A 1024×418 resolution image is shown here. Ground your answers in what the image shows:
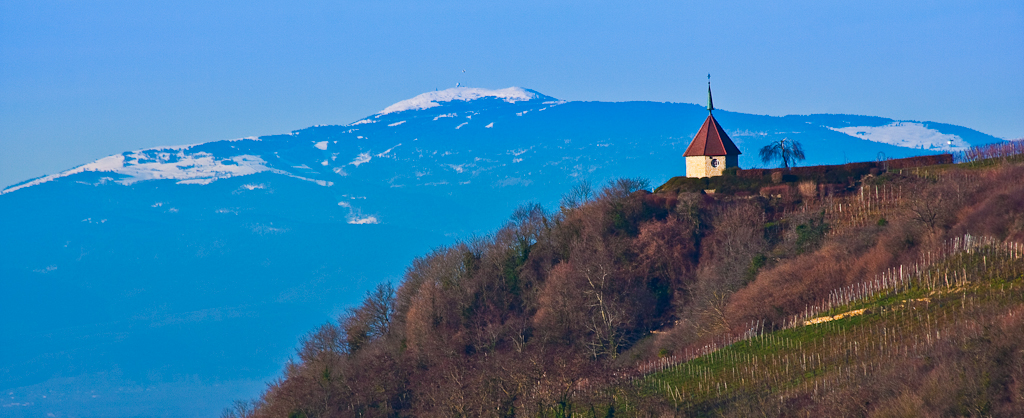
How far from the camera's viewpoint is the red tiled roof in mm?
77188

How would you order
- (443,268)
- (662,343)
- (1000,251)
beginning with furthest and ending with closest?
(443,268) < (662,343) < (1000,251)

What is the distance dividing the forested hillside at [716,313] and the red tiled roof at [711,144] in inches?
227

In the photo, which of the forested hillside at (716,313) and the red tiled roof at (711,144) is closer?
the forested hillside at (716,313)

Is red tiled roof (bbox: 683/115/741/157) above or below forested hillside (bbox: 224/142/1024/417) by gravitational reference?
above

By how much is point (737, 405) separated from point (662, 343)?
70.0 ft

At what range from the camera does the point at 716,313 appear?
56.6 m

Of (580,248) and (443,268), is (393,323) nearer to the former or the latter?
(443,268)

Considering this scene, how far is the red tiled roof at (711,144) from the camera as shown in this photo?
253 feet

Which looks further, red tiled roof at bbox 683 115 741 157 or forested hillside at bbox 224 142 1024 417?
red tiled roof at bbox 683 115 741 157

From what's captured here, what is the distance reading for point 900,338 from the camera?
39031 mm

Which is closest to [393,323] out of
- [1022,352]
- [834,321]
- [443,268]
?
[443,268]

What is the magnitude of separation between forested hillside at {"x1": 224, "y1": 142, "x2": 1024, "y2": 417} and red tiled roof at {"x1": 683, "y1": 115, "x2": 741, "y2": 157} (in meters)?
5.76

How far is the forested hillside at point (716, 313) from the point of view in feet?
118

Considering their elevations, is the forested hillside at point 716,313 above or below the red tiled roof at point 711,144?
below
